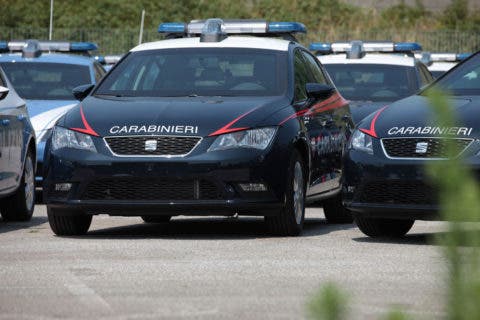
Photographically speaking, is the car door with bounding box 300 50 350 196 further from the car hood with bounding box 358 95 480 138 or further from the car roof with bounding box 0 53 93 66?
the car roof with bounding box 0 53 93 66

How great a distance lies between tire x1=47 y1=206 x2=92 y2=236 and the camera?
30.9 ft

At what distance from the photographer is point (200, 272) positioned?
22.6 ft

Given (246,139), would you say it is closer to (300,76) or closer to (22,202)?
(300,76)

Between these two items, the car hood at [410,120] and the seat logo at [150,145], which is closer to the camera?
A: the car hood at [410,120]

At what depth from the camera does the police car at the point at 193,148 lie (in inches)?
355

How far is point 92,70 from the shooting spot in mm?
16062

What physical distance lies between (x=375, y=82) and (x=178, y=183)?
7136 mm

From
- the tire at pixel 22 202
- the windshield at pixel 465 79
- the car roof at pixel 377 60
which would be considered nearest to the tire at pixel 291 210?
the windshield at pixel 465 79

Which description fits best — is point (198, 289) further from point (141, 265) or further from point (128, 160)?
point (128, 160)

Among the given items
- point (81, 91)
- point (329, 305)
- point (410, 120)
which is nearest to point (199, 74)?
point (81, 91)

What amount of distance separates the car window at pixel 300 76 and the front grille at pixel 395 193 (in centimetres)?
131

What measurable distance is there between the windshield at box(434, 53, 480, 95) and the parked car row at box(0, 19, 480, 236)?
0.06 ft

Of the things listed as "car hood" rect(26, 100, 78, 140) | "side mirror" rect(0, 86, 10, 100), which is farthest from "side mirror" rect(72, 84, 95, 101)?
"car hood" rect(26, 100, 78, 140)

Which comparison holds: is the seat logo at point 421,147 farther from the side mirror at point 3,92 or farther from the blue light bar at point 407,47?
the blue light bar at point 407,47
